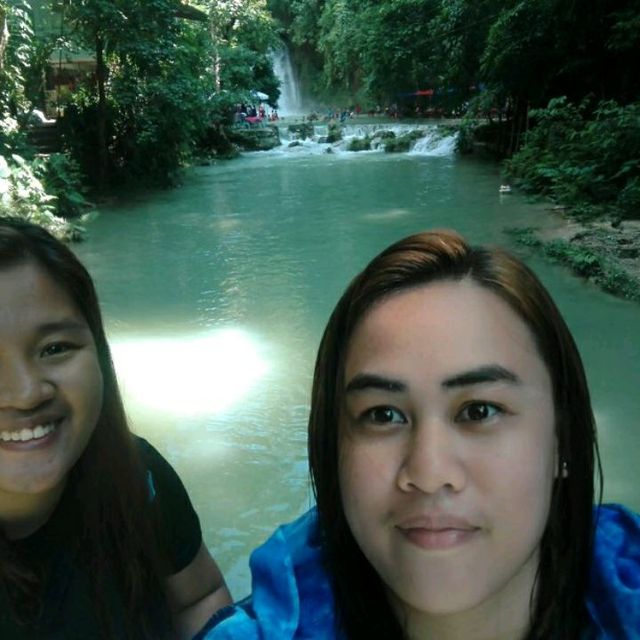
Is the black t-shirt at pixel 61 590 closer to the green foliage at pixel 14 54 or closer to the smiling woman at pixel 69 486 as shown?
the smiling woman at pixel 69 486

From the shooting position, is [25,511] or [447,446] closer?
[447,446]

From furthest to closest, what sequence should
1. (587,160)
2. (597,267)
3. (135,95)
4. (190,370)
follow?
(135,95) < (587,160) < (597,267) < (190,370)

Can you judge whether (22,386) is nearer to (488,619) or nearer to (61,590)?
(61,590)

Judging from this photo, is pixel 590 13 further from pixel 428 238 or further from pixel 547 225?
pixel 428 238

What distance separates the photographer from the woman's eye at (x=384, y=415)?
0.94 meters

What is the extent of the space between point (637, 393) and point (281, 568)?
11.6ft

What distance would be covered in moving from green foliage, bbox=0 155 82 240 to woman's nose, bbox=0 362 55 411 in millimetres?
7501

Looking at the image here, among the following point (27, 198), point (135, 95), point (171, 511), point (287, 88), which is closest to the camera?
point (171, 511)

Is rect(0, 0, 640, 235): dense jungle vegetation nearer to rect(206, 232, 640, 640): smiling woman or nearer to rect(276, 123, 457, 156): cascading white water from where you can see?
rect(276, 123, 457, 156): cascading white water

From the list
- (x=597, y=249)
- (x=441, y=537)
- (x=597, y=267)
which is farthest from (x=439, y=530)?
(x=597, y=249)

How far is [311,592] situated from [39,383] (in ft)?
1.79

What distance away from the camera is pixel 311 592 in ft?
3.39

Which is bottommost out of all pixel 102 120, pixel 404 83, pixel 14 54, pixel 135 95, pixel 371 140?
pixel 371 140

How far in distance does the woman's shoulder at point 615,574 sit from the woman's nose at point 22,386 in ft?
2.88
